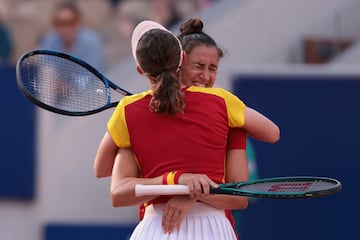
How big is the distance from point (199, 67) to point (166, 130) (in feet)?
1.18

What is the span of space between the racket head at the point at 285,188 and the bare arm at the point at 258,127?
202mm

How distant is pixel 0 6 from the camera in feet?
43.1

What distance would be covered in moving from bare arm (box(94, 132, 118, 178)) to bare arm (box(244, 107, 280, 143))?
0.53m

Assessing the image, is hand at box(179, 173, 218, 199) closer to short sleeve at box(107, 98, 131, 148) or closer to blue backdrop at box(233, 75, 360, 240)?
short sleeve at box(107, 98, 131, 148)

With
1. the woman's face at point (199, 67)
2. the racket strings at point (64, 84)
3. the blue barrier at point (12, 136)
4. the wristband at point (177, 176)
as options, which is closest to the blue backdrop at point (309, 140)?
the blue barrier at point (12, 136)

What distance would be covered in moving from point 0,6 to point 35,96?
27.9 feet

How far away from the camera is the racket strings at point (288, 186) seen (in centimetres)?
439

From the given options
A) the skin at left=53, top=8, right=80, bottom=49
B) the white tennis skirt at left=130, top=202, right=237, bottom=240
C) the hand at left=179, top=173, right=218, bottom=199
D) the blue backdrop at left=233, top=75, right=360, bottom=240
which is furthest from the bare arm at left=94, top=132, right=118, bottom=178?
the skin at left=53, top=8, right=80, bottom=49

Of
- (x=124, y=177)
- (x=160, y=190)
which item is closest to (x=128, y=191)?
(x=124, y=177)

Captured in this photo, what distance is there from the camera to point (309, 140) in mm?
9531

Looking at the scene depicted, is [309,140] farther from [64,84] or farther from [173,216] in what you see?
[173,216]

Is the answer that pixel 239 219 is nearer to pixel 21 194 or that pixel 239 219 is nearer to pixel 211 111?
pixel 21 194

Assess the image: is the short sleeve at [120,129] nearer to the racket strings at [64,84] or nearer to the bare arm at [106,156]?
the bare arm at [106,156]

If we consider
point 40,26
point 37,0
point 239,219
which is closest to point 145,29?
point 239,219
